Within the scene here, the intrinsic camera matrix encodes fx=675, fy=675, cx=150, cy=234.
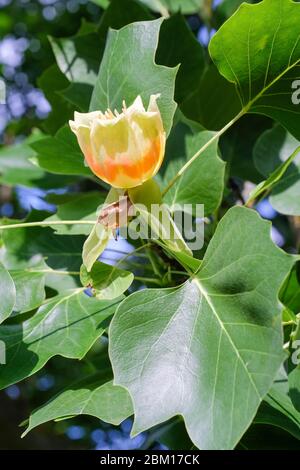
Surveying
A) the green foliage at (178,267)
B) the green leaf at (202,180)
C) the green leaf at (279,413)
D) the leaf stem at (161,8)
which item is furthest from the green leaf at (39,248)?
the leaf stem at (161,8)

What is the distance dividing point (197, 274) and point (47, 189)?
2.30 feet

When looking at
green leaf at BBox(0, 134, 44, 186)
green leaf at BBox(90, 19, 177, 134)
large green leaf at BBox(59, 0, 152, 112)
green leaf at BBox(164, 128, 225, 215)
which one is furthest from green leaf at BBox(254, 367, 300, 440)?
green leaf at BBox(0, 134, 44, 186)

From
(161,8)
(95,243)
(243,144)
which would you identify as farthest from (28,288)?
(161,8)

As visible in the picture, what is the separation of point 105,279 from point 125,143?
0.21m

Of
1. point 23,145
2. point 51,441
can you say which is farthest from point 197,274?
point 51,441

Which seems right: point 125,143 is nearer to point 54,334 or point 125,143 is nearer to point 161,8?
point 54,334

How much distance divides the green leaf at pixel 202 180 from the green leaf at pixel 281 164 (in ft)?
0.42

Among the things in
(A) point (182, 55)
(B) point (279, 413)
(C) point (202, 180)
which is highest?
(A) point (182, 55)

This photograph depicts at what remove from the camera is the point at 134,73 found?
0.94m

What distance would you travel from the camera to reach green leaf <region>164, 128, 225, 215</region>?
1.02 metres

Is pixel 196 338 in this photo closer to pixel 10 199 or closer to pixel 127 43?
pixel 127 43

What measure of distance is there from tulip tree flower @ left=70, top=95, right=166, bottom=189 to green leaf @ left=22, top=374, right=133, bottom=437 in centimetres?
30

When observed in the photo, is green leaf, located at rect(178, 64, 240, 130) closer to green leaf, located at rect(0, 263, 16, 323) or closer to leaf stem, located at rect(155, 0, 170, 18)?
leaf stem, located at rect(155, 0, 170, 18)

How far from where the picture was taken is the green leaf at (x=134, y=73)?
35.2 inches
